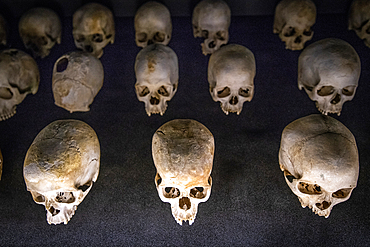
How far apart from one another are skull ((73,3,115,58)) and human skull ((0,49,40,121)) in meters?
0.46

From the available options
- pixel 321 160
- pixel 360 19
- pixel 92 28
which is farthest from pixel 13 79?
pixel 360 19

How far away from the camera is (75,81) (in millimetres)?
1950

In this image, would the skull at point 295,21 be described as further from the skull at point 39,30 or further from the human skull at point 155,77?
the skull at point 39,30

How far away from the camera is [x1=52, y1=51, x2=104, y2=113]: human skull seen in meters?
1.95

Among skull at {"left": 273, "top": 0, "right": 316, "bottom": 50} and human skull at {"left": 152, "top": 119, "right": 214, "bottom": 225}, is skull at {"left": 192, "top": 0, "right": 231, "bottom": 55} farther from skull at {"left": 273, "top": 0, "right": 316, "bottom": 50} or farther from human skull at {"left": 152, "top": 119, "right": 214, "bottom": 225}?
human skull at {"left": 152, "top": 119, "right": 214, "bottom": 225}

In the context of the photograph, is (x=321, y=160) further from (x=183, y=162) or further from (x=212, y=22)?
(x=212, y=22)

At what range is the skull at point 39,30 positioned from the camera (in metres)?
2.33

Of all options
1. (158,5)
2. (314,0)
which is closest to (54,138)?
(158,5)

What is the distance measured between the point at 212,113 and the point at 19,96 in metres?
1.51

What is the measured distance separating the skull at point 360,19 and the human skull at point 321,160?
1190 mm

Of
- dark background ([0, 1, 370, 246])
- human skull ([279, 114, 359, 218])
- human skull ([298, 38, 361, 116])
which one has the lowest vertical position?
dark background ([0, 1, 370, 246])

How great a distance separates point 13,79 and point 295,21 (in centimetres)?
227

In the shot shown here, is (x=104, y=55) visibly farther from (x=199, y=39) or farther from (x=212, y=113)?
(x=212, y=113)

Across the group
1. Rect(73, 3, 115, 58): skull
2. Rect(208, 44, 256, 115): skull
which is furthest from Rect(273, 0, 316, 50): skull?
Rect(73, 3, 115, 58): skull
